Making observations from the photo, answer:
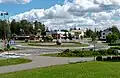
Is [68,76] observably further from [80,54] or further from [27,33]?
[27,33]

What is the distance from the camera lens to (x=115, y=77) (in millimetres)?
18719

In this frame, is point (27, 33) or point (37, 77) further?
point (27, 33)

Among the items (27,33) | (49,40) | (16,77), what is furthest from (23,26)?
(16,77)

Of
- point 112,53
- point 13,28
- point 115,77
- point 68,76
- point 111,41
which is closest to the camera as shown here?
point 115,77

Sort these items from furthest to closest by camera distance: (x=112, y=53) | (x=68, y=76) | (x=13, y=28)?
(x=13, y=28) → (x=112, y=53) → (x=68, y=76)

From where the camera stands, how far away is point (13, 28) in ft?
652

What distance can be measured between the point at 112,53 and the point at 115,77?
130 ft

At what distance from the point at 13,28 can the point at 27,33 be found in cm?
959

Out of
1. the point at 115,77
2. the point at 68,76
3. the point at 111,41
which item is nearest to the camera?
the point at 115,77

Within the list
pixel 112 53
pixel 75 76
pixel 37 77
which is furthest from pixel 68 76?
pixel 112 53

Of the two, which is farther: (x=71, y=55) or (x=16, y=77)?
(x=71, y=55)

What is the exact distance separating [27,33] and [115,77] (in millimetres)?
182404

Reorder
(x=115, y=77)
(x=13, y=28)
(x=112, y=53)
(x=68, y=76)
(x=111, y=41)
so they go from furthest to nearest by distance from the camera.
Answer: (x=13, y=28), (x=111, y=41), (x=112, y=53), (x=68, y=76), (x=115, y=77)

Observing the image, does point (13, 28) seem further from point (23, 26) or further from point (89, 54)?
point (89, 54)
